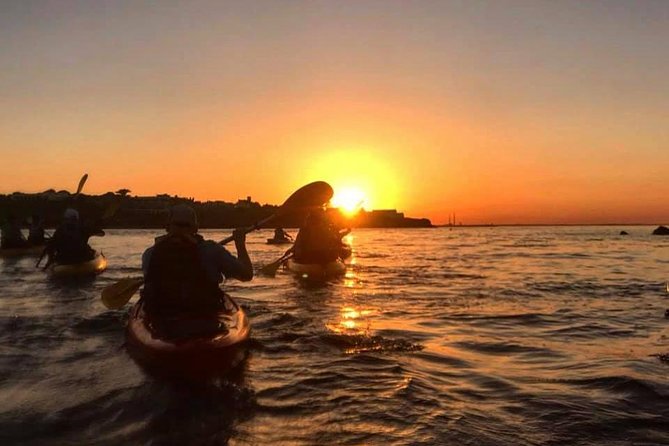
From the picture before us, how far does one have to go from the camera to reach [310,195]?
413 inches

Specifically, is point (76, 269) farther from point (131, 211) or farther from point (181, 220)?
point (131, 211)

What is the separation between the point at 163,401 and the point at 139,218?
11197 centimetres

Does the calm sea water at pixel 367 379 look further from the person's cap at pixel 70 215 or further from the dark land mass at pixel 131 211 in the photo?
the dark land mass at pixel 131 211

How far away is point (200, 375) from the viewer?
691 centimetres

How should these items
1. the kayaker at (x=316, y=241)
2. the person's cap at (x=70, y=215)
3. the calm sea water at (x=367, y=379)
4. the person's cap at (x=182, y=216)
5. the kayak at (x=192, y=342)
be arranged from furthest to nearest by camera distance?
the kayaker at (x=316, y=241), the person's cap at (x=70, y=215), the person's cap at (x=182, y=216), the kayak at (x=192, y=342), the calm sea water at (x=367, y=379)

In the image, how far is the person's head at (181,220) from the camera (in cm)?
761

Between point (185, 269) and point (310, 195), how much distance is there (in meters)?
3.50

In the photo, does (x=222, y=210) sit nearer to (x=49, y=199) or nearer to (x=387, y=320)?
(x=49, y=199)

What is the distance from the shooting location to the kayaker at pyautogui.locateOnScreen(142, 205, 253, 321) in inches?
300

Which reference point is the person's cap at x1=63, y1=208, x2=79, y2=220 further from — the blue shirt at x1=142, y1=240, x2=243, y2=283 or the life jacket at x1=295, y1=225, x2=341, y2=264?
the blue shirt at x1=142, y1=240, x2=243, y2=283

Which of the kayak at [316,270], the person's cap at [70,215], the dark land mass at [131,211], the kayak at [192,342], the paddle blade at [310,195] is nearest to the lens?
the kayak at [192,342]

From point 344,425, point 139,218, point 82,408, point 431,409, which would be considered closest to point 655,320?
point 431,409

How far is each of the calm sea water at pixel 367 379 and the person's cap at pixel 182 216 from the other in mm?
2150

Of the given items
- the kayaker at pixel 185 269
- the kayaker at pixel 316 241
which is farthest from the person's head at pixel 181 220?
the kayaker at pixel 316 241
